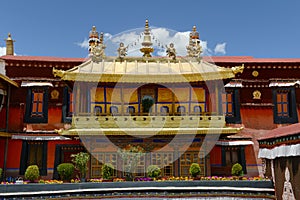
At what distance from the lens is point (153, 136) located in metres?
18.5

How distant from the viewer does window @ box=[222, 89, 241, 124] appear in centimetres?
2170

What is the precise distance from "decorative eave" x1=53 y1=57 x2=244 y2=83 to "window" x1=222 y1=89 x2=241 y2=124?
3121 millimetres

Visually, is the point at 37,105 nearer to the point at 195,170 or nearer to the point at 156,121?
the point at 156,121

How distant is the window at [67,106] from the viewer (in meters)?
21.4

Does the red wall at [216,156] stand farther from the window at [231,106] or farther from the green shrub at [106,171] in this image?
the green shrub at [106,171]

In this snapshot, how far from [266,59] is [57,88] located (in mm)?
14454

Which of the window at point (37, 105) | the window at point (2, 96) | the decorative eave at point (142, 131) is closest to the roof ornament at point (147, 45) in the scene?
the decorative eave at point (142, 131)

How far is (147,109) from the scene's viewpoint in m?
19.4

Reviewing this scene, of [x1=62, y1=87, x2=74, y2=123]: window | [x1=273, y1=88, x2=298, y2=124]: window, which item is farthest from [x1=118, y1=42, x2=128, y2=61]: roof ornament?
[x1=273, y1=88, x2=298, y2=124]: window

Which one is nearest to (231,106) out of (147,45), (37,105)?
(147,45)

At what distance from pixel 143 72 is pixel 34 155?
8903mm

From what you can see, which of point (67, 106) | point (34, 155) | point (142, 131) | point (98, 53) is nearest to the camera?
point (142, 131)

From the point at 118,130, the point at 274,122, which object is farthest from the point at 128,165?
the point at 274,122

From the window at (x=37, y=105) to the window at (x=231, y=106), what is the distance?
A: 11.7 m
